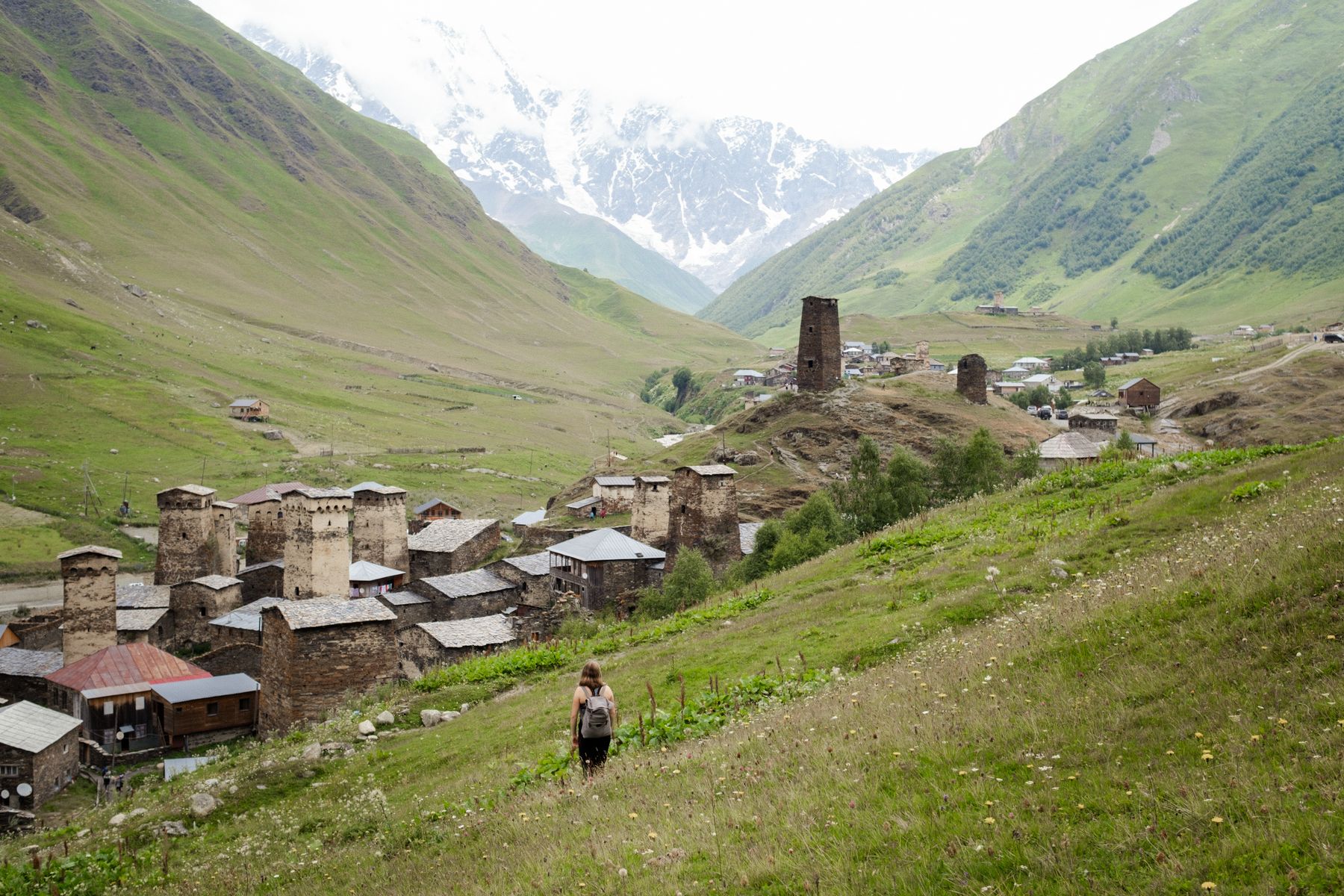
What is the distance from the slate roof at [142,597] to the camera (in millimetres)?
55344

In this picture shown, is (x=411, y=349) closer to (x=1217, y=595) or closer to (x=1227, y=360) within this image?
(x=1227, y=360)

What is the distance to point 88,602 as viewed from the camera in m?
44.1

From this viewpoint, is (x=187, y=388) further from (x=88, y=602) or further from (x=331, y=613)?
(x=331, y=613)

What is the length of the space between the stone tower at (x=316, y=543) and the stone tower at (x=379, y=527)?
31.9ft

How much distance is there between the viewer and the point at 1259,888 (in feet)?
20.4

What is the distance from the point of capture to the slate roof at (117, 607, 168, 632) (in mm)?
52500

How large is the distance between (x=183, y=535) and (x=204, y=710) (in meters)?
20.7

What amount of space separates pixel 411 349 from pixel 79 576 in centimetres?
16002

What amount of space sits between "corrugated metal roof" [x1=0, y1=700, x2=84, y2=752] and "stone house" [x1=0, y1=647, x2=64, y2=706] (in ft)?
23.4

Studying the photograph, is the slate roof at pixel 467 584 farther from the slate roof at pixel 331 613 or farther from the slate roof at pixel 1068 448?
the slate roof at pixel 1068 448

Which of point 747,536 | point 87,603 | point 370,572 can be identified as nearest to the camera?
point 87,603

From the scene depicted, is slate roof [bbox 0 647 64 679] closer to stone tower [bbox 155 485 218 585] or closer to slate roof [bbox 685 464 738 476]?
stone tower [bbox 155 485 218 585]

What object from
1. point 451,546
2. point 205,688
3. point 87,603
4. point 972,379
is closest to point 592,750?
point 205,688

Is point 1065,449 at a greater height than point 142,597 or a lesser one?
greater
